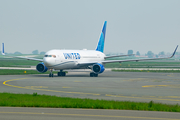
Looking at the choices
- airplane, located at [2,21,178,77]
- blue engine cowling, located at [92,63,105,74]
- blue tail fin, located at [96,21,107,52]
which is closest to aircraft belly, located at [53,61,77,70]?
airplane, located at [2,21,178,77]

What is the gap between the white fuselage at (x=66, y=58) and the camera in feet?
156

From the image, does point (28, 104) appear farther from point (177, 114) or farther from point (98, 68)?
point (98, 68)

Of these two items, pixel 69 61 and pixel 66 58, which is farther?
pixel 69 61

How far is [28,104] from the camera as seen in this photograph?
728 inches

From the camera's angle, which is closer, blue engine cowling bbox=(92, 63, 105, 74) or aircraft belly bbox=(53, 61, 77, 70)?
aircraft belly bbox=(53, 61, 77, 70)

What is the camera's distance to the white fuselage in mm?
47537

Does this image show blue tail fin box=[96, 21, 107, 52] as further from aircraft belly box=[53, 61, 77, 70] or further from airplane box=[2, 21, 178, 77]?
aircraft belly box=[53, 61, 77, 70]

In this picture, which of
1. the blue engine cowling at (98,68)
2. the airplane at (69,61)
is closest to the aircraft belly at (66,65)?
the airplane at (69,61)

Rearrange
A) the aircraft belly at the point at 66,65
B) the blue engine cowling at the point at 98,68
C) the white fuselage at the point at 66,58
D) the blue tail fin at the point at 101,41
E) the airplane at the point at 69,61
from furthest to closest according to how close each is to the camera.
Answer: the blue tail fin at the point at 101,41 → the blue engine cowling at the point at 98,68 → the aircraft belly at the point at 66,65 → the airplane at the point at 69,61 → the white fuselage at the point at 66,58

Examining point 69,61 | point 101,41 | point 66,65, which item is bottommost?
point 66,65

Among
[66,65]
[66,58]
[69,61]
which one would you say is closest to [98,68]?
[69,61]

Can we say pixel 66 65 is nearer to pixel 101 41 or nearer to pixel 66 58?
pixel 66 58

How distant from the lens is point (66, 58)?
50.0 m

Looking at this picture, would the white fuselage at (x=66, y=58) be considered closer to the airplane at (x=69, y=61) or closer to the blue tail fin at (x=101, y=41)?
the airplane at (x=69, y=61)
